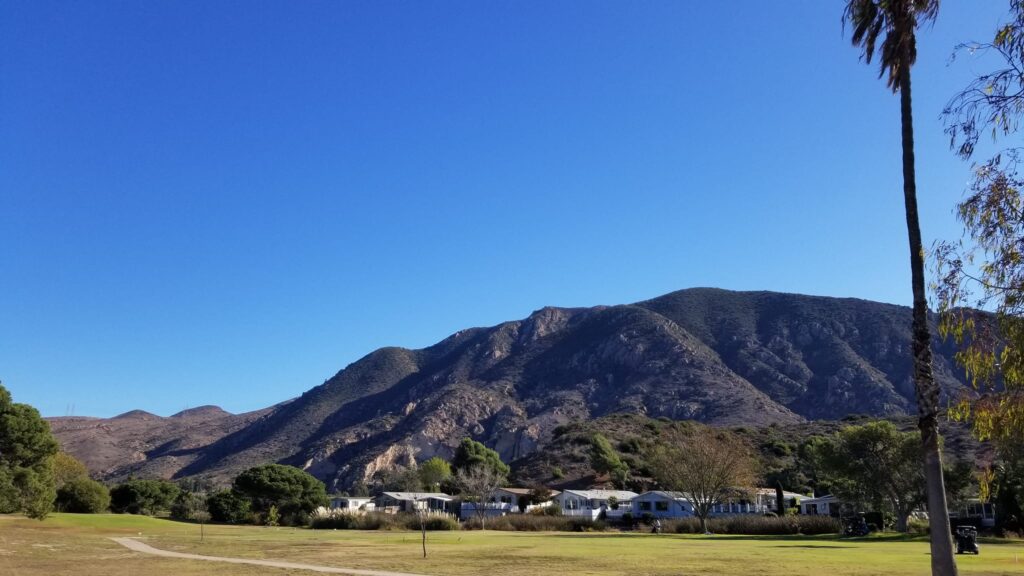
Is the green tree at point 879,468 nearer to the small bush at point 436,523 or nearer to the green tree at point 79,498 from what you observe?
the small bush at point 436,523

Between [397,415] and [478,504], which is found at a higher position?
[397,415]

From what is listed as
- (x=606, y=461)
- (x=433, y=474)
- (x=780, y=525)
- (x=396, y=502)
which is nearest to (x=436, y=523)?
(x=396, y=502)

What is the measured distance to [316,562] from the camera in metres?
28.3

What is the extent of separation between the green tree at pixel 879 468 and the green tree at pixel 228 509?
61.2 meters

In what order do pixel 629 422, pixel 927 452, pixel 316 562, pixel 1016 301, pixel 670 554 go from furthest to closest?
pixel 629 422 → pixel 670 554 → pixel 316 562 → pixel 927 452 → pixel 1016 301

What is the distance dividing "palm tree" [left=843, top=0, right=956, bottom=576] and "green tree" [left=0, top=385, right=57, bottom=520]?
55617mm

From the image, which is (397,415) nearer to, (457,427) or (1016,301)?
(457,427)

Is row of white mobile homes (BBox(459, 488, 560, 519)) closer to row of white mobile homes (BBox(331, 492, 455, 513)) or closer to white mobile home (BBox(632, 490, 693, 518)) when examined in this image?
row of white mobile homes (BBox(331, 492, 455, 513))

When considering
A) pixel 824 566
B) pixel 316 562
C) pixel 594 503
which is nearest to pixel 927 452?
pixel 824 566

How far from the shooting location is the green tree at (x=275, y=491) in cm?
8606

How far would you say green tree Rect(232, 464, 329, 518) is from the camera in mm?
86062

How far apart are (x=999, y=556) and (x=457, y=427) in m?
142

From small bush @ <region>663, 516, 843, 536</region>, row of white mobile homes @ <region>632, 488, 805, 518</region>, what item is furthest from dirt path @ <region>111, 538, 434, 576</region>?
row of white mobile homes @ <region>632, 488, 805, 518</region>

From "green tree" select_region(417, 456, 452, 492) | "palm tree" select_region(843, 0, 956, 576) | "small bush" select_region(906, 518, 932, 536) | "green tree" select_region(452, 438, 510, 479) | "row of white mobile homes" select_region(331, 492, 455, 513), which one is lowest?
"row of white mobile homes" select_region(331, 492, 455, 513)
